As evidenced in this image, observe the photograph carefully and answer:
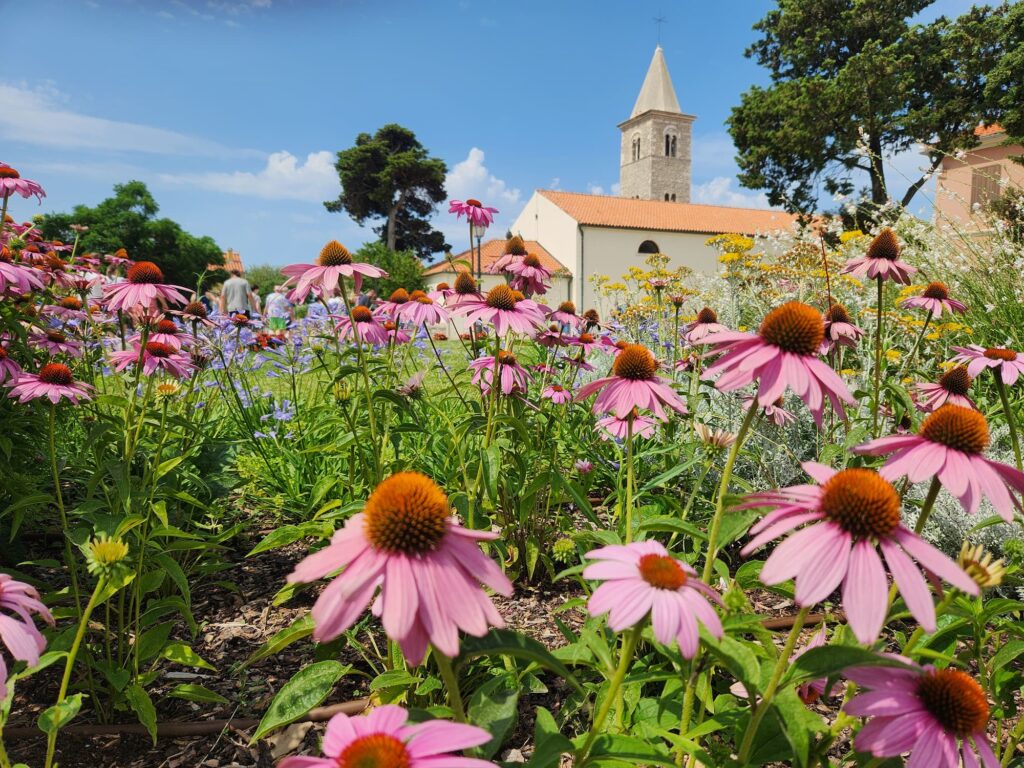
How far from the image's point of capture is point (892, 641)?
1732 millimetres

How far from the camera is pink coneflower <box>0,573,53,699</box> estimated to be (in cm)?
71

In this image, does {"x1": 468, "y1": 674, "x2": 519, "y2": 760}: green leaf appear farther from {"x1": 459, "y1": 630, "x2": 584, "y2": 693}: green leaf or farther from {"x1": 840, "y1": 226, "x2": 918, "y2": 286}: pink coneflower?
{"x1": 840, "y1": 226, "x2": 918, "y2": 286}: pink coneflower

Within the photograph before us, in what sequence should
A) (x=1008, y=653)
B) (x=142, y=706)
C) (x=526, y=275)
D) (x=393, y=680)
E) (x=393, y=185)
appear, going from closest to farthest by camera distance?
(x=1008, y=653) → (x=393, y=680) → (x=142, y=706) → (x=526, y=275) → (x=393, y=185)

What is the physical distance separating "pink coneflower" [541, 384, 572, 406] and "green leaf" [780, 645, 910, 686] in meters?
1.60

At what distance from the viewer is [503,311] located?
1.71 m

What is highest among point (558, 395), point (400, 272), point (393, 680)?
point (400, 272)

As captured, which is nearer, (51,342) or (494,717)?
(494,717)

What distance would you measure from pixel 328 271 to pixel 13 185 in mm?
1490

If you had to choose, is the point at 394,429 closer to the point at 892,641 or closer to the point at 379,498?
the point at 379,498

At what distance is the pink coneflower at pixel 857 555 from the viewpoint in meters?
0.62

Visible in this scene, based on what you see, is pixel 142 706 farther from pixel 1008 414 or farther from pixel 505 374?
pixel 1008 414

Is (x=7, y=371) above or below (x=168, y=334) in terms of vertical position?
below

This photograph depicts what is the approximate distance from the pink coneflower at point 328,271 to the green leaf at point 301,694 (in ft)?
2.80

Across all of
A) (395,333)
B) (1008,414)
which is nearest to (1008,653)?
(1008,414)
